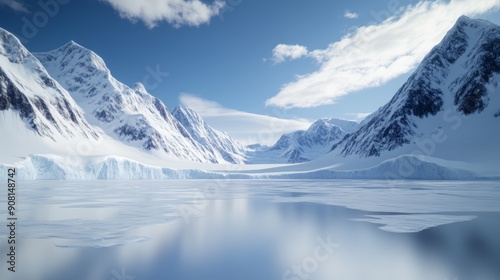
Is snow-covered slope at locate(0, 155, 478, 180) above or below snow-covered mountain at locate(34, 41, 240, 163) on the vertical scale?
below

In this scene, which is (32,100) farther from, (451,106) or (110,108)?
(451,106)

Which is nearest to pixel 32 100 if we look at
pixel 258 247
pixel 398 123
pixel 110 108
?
pixel 110 108

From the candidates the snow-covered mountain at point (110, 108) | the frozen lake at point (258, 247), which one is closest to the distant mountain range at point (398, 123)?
the snow-covered mountain at point (110, 108)

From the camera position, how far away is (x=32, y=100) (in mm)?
105688

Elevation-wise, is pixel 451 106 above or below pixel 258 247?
above

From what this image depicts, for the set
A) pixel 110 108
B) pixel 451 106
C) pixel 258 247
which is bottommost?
pixel 258 247

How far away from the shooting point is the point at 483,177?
170ft

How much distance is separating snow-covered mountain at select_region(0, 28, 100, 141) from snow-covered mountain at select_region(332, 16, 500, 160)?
124 meters

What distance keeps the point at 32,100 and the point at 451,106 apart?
158 m

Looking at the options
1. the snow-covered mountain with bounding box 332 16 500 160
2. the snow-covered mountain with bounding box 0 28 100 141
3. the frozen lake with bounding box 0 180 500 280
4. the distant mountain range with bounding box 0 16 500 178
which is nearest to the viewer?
the frozen lake with bounding box 0 180 500 280

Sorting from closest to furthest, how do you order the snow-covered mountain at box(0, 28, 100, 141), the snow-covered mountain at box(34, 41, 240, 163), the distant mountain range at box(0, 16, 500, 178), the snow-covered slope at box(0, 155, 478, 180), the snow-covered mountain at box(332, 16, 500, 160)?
the snow-covered slope at box(0, 155, 478, 180) < the distant mountain range at box(0, 16, 500, 178) < the snow-covered mountain at box(332, 16, 500, 160) < the snow-covered mountain at box(0, 28, 100, 141) < the snow-covered mountain at box(34, 41, 240, 163)

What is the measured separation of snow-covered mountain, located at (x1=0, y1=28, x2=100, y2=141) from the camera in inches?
3759

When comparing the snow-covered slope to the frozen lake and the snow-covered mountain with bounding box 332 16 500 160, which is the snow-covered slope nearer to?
the snow-covered mountain with bounding box 332 16 500 160

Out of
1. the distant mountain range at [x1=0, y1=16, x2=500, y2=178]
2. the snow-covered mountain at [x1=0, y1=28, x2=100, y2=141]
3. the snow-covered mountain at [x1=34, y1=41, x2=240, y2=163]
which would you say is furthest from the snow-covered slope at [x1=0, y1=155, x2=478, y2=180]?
the snow-covered mountain at [x1=34, y1=41, x2=240, y2=163]
